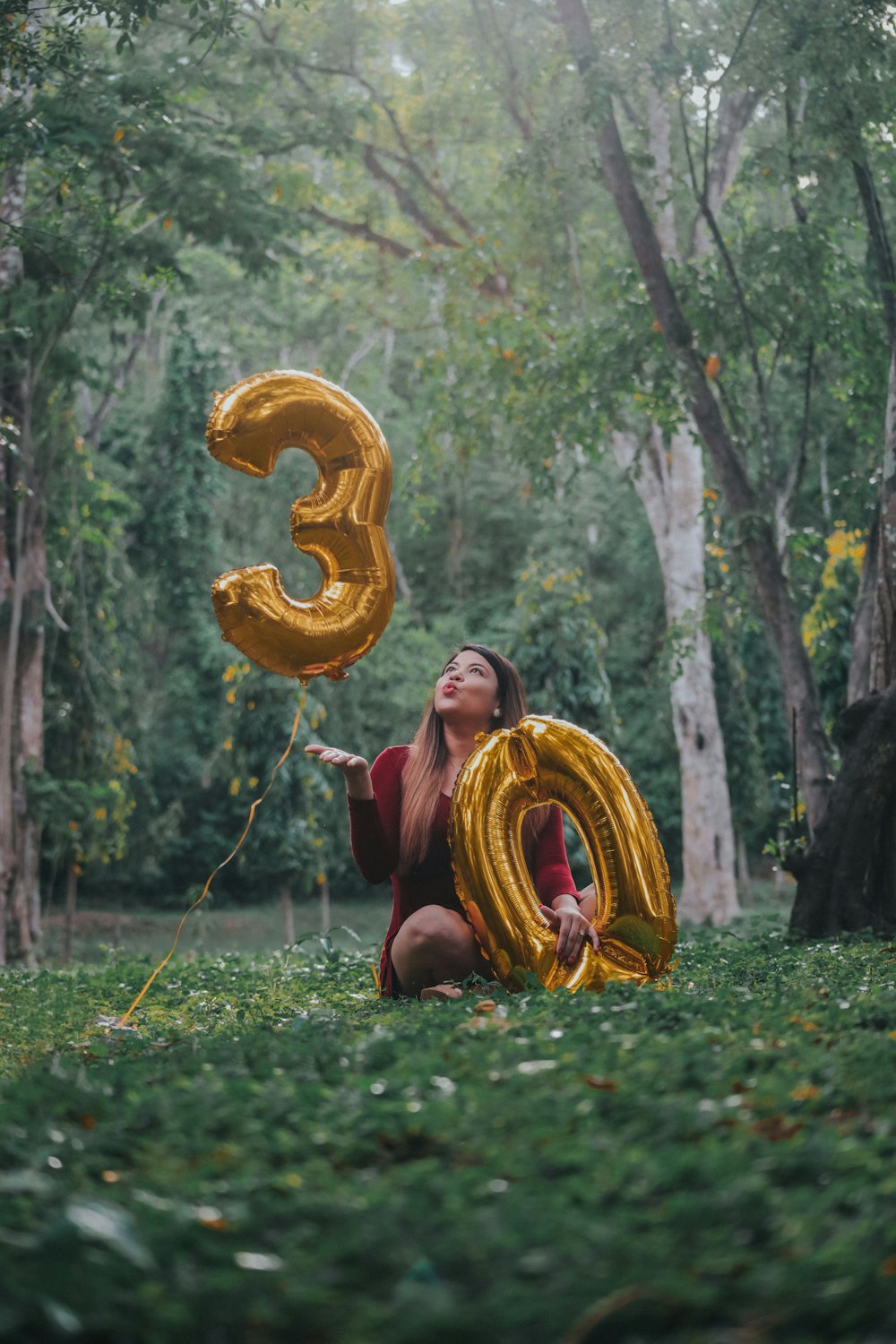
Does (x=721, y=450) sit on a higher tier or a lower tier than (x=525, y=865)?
higher

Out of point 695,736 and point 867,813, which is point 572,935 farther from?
point 695,736

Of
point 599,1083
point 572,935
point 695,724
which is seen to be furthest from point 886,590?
point 695,724

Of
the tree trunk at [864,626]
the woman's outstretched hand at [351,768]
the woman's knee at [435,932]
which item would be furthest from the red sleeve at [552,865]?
the tree trunk at [864,626]

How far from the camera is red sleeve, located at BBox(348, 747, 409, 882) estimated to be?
15.2 ft

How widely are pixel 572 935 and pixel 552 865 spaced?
643 millimetres

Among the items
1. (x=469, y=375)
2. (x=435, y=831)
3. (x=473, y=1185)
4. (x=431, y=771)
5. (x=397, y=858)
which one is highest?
(x=469, y=375)

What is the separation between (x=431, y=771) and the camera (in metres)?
4.87

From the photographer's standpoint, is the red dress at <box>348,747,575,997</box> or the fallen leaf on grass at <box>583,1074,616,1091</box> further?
the red dress at <box>348,747,575,997</box>

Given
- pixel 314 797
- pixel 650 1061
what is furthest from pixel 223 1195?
pixel 314 797

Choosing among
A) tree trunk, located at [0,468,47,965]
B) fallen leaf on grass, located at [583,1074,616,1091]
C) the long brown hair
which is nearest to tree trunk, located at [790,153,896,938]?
the long brown hair

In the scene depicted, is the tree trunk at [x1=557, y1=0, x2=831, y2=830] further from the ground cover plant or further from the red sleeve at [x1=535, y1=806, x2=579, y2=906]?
the ground cover plant

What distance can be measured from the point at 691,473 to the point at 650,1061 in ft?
34.6

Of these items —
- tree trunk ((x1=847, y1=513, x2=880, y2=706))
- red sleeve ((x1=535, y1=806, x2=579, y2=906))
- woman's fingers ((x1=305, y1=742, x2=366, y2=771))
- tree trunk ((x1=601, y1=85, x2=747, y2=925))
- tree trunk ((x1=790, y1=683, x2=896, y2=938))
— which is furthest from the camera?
tree trunk ((x1=601, y1=85, x2=747, y2=925))

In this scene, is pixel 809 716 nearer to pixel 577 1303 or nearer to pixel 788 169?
pixel 788 169
